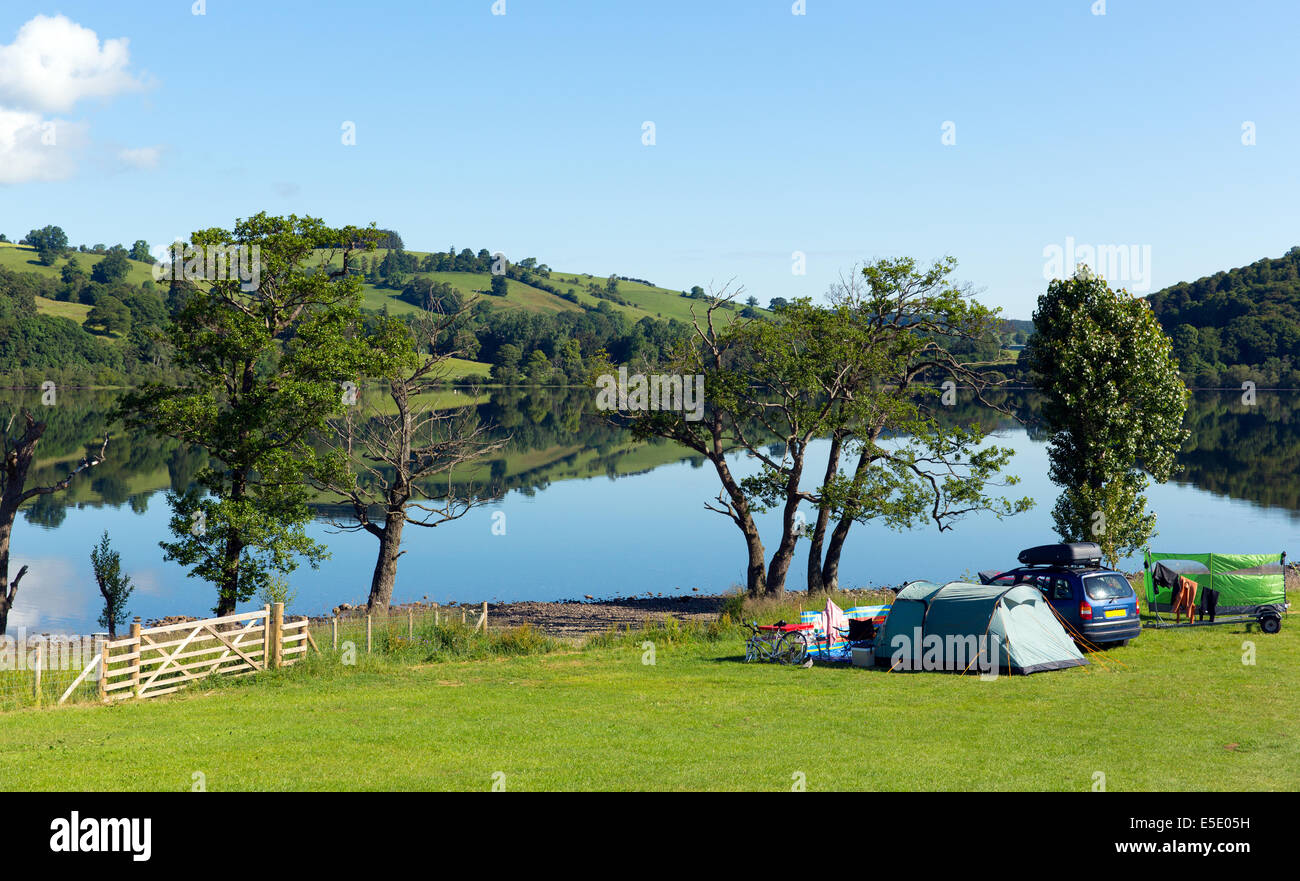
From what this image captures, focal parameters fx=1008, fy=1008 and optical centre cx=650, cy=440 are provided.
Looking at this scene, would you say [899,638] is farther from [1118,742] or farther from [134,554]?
[134,554]

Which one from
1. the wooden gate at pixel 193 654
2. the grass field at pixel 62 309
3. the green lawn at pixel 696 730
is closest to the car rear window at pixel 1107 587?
Result: the green lawn at pixel 696 730

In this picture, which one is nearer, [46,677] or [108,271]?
[46,677]

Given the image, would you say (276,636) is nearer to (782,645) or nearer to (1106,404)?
(782,645)

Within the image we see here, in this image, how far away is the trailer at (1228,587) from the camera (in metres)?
26.6

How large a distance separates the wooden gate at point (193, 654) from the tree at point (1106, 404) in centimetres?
2650

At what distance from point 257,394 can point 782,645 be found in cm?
1765

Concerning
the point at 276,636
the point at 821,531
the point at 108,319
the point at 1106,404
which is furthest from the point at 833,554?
the point at 108,319

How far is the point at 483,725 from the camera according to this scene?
16.9 metres

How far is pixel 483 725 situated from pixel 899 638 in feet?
33.6

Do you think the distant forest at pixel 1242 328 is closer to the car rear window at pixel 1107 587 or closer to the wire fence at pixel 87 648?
the car rear window at pixel 1107 587

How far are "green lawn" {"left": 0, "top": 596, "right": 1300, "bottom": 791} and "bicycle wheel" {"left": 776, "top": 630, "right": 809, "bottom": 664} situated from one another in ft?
2.53

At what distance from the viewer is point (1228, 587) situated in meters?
26.9
